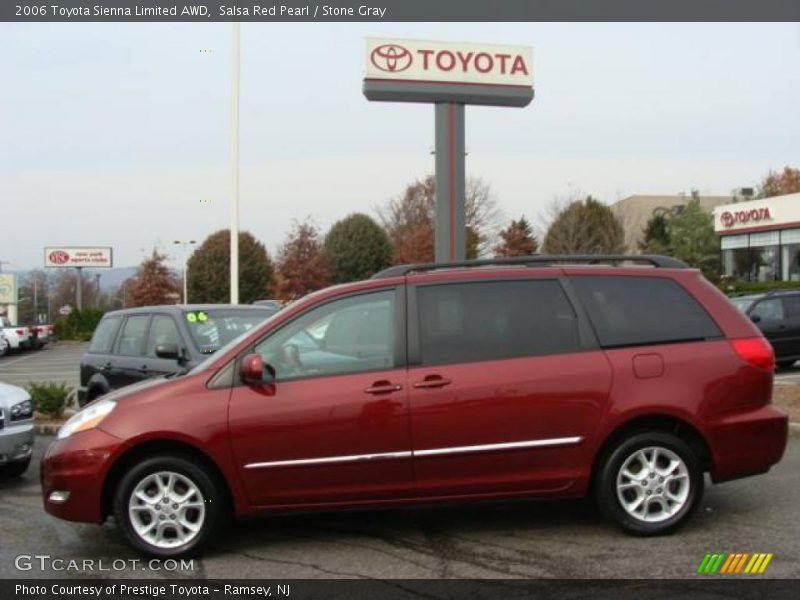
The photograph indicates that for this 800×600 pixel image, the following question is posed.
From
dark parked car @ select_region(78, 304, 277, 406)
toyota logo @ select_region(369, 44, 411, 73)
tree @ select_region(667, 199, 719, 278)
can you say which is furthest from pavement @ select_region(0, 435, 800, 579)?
tree @ select_region(667, 199, 719, 278)

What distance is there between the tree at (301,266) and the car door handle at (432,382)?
124ft

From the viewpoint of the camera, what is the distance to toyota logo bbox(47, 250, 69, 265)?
6931 centimetres

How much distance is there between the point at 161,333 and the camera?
8.94 m

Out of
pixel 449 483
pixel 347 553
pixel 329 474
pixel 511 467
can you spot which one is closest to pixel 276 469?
pixel 329 474

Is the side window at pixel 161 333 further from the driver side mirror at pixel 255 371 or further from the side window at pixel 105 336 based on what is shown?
the driver side mirror at pixel 255 371

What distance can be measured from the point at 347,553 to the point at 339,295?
1.64 m

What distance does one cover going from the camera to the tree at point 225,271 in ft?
171

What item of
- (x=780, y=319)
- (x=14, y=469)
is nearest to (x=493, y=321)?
(x=14, y=469)

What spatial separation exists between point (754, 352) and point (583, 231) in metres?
36.8

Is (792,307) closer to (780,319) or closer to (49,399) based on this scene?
(780,319)

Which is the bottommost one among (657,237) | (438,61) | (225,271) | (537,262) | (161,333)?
(161,333)

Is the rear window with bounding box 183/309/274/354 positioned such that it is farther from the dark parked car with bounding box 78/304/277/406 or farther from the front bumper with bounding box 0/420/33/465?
the front bumper with bounding box 0/420/33/465
